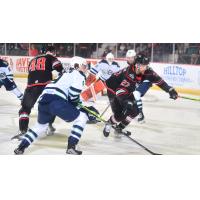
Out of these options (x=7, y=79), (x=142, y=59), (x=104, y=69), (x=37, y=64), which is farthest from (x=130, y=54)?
(x=7, y=79)

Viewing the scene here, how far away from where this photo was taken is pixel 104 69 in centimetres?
317

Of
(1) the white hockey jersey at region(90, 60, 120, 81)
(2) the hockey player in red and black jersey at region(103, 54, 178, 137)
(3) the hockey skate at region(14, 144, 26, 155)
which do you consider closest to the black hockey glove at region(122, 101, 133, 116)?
(2) the hockey player in red and black jersey at region(103, 54, 178, 137)

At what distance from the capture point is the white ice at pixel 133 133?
2.94 meters

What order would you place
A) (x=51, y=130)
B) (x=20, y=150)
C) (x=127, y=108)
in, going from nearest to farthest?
(x=20, y=150) → (x=51, y=130) → (x=127, y=108)

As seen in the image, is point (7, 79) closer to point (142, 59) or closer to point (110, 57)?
point (110, 57)

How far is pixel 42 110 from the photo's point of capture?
291 centimetres

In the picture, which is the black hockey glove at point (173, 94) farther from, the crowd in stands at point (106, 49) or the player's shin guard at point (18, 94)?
the player's shin guard at point (18, 94)

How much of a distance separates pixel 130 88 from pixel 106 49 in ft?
1.11

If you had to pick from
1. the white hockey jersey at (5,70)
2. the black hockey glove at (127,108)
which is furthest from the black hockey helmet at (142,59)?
the white hockey jersey at (5,70)

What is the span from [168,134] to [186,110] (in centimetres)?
21

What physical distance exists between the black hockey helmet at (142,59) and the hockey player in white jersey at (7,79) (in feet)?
2.73

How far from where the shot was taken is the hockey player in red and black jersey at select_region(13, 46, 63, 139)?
2969mm
